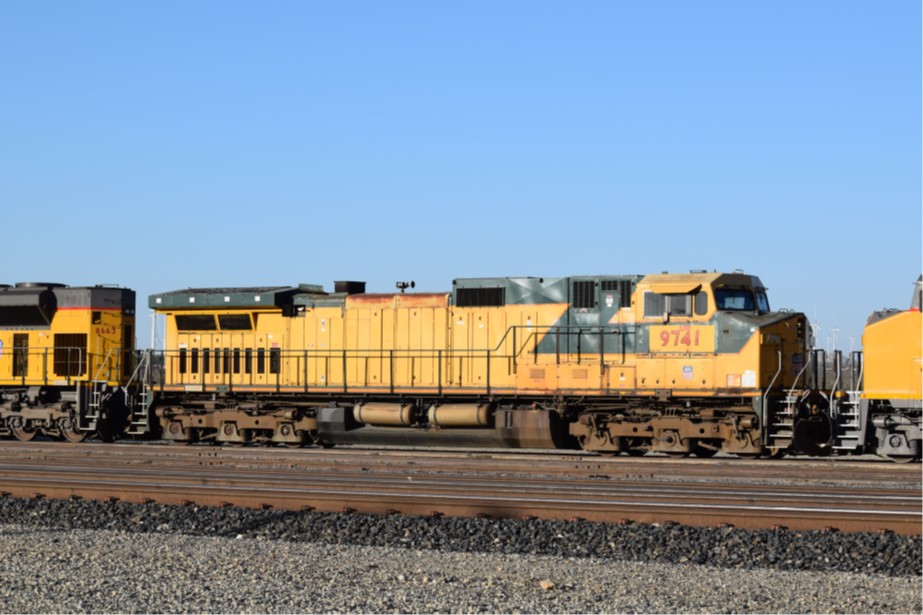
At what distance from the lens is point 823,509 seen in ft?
36.6

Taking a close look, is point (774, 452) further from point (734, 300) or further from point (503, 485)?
point (503, 485)

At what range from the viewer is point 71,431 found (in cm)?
2380

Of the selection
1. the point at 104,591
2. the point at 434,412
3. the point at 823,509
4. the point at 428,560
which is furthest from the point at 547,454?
the point at 104,591

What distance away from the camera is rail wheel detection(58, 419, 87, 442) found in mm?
23703

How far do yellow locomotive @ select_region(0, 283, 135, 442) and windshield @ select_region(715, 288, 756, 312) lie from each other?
12021mm

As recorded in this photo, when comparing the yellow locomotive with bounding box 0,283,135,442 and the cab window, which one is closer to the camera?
the cab window

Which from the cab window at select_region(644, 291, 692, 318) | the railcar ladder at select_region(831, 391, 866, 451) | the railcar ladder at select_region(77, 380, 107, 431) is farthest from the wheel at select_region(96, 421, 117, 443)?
the railcar ladder at select_region(831, 391, 866, 451)

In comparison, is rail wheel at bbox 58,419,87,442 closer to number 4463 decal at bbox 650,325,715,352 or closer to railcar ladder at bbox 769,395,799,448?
number 4463 decal at bbox 650,325,715,352

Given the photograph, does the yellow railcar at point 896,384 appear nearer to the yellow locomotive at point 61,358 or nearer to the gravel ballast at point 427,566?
the gravel ballast at point 427,566

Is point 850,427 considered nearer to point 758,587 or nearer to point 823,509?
point 823,509

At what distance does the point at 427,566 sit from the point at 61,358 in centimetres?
1753

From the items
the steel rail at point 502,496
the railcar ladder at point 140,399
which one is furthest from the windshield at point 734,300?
the railcar ladder at point 140,399

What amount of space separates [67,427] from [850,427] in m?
14.9

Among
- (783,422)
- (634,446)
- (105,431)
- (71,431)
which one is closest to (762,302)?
(783,422)
